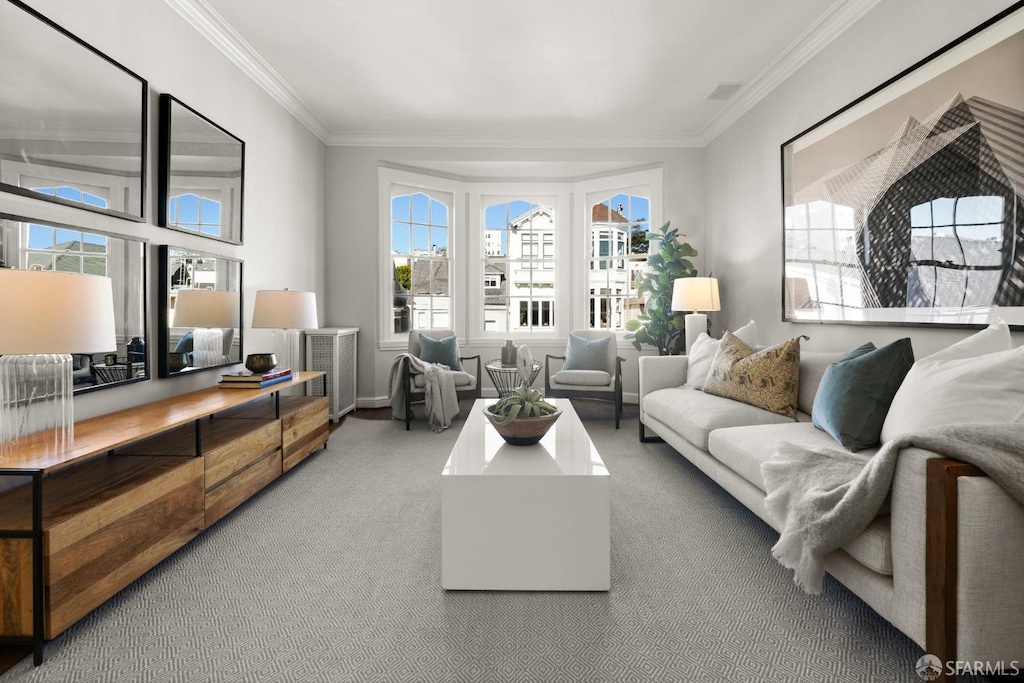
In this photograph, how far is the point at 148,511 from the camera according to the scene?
73.7 inches

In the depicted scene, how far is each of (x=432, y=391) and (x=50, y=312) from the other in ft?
9.91

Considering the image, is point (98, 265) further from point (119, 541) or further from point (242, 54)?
point (242, 54)

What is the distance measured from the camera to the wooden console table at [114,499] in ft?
4.74

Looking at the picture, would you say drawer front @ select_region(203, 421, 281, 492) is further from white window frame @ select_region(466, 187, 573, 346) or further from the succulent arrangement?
white window frame @ select_region(466, 187, 573, 346)

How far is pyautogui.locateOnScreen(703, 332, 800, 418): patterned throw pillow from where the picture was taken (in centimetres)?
282

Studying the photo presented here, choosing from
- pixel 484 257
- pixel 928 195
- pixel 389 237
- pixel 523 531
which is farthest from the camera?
pixel 484 257

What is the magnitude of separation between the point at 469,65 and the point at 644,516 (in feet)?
11.0

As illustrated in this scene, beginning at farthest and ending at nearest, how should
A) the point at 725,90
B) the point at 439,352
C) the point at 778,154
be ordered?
the point at 439,352 < the point at 725,90 < the point at 778,154

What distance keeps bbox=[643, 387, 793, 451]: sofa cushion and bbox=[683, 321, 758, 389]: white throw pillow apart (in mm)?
132

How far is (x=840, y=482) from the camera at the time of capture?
1.59m

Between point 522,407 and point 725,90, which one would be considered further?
point 725,90

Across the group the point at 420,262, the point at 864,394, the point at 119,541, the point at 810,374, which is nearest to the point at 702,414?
the point at 810,374

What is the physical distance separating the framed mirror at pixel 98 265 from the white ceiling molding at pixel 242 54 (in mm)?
1503
